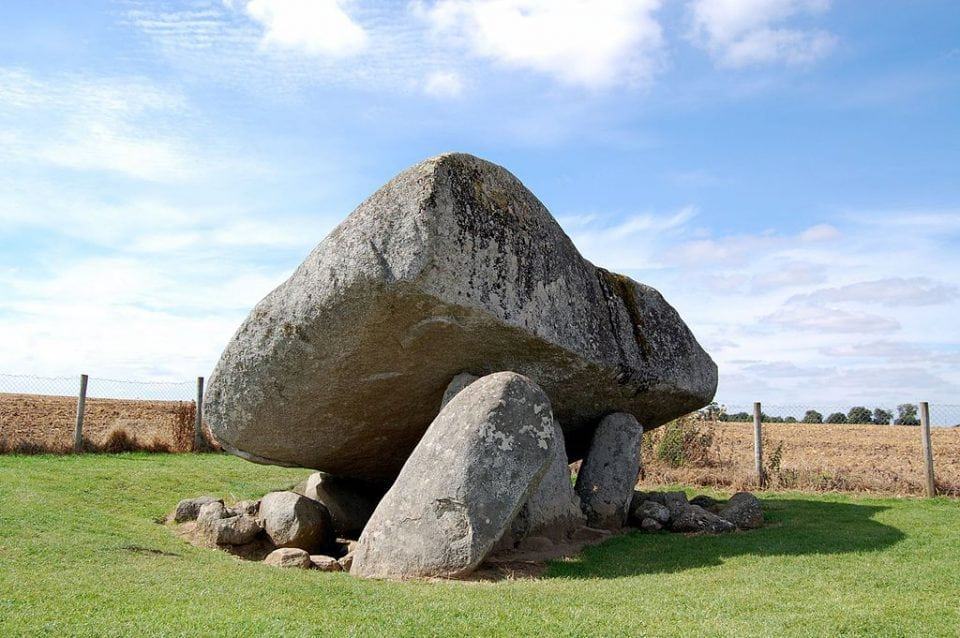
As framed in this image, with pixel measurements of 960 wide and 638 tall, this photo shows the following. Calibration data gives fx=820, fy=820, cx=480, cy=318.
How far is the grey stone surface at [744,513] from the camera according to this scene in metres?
12.3

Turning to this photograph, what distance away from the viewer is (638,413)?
1396 cm

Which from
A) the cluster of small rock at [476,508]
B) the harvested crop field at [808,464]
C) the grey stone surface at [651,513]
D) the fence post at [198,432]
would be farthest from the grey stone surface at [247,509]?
the fence post at [198,432]

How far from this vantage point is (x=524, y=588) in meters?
8.24

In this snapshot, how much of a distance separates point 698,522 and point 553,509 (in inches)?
94.7

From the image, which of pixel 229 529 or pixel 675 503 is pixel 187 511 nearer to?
pixel 229 529

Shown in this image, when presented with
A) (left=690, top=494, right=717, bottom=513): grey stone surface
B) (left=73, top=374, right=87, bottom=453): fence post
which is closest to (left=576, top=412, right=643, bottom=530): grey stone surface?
(left=690, top=494, right=717, bottom=513): grey stone surface

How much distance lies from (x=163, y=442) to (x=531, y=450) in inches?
652

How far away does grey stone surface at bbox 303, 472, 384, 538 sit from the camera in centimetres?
1311

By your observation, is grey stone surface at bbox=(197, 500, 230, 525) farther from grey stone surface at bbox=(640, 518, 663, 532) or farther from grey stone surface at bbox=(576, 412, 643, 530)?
grey stone surface at bbox=(640, 518, 663, 532)

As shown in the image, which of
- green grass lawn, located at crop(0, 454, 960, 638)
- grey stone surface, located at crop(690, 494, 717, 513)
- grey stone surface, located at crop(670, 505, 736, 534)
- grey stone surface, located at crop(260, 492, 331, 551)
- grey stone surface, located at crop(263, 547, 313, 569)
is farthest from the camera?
grey stone surface, located at crop(690, 494, 717, 513)

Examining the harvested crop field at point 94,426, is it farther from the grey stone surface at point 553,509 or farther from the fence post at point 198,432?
the grey stone surface at point 553,509

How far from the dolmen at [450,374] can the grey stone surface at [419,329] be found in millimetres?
25

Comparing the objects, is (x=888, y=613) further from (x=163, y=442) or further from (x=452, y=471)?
(x=163, y=442)

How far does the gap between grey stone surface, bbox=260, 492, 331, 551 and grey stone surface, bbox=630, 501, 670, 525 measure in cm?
467
